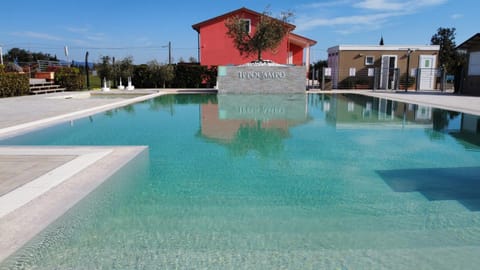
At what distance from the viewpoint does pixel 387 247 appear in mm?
3342

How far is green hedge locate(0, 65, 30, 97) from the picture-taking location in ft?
62.6

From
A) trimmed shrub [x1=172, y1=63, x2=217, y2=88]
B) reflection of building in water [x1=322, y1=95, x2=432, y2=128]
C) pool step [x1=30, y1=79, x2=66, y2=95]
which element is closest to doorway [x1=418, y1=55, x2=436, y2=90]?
reflection of building in water [x1=322, y1=95, x2=432, y2=128]

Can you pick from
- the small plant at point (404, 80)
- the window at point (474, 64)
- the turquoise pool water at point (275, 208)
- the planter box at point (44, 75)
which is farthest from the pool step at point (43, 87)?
the window at point (474, 64)

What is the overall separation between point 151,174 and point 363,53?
84.9 ft

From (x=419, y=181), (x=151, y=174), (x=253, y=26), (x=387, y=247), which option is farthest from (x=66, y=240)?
(x=253, y=26)

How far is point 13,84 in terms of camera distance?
1975 cm

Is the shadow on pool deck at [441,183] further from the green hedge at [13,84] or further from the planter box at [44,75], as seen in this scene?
the planter box at [44,75]

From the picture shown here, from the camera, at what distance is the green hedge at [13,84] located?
1908 centimetres

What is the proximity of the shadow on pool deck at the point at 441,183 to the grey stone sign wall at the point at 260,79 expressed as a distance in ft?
60.3

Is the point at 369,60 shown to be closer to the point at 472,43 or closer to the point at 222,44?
the point at 472,43

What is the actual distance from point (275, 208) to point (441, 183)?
102 inches

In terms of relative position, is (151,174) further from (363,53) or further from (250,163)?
(363,53)

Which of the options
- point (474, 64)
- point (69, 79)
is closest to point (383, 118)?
point (474, 64)

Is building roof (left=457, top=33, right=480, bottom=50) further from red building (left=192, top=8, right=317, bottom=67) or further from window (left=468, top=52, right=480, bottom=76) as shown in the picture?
red building (left=192, top=8, right=317, bottom=67)
